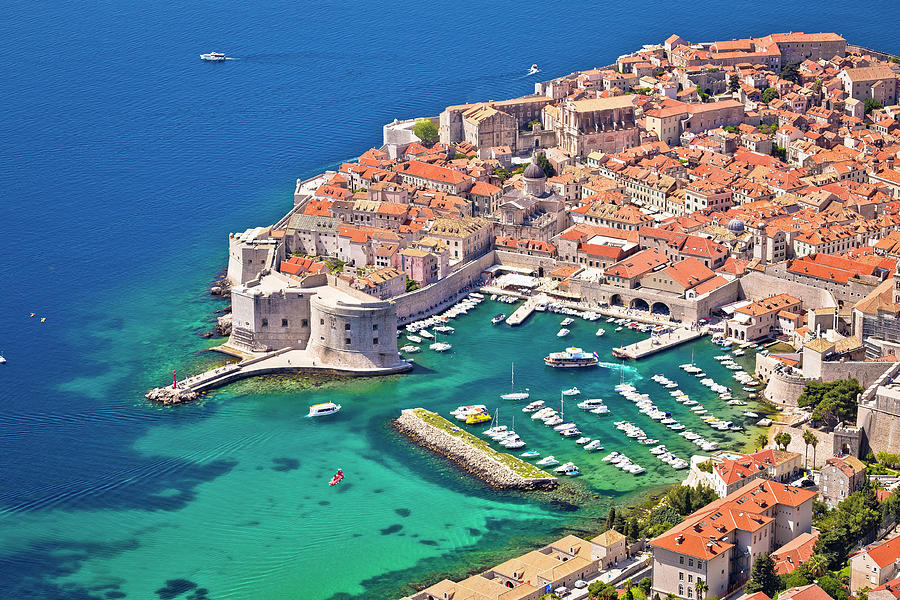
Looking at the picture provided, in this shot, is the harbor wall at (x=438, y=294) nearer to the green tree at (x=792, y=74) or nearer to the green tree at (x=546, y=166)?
the green tree at (x=546, y=166)

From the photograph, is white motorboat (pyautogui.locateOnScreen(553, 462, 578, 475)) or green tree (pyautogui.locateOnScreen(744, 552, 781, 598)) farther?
white motorboat (pyautogui.locateOnScreen(553, 462, 578, 475))

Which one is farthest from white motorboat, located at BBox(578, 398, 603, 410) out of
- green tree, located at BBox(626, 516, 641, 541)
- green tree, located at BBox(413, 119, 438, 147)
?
green tree, located at BBox(413, 119, 438, 147)

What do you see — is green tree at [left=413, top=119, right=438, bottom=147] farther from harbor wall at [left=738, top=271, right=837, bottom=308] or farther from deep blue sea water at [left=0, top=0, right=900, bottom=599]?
harbor wall at [left=738, top=271, right=837, bottom=308]

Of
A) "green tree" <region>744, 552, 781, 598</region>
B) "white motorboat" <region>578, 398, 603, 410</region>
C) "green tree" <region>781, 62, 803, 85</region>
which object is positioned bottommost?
"white motorboat" <region>578, 398, 603, 410</region>

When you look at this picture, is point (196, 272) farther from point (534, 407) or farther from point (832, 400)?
point (832, 400)

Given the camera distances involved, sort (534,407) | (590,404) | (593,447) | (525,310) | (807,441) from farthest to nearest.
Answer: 1. (525,310)
2. (590,404)
3. (534,407)
4. (593,447)
5. (807,441)

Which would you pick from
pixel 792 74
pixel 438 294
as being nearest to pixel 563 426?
pixel 438 294

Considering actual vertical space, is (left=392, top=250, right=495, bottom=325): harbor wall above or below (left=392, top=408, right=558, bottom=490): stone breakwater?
above
